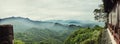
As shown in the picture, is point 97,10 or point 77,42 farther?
point 97,10

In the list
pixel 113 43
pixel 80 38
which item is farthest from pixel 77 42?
pixel 113 43

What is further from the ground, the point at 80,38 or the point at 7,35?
the point at 7,35

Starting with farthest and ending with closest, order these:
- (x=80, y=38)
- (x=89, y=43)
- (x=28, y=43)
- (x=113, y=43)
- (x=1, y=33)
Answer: (x=28, y=43), (x=80, y=38), (x=89, y=43), (x=113, y=43), (x=1, y=33)

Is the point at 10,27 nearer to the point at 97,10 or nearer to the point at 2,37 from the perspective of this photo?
the point at 2,37

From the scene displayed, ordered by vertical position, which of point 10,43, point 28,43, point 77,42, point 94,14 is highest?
point 10,43

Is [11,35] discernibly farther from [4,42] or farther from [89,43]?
[89,43]

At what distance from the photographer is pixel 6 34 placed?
7934 mm

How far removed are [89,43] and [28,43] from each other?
→ 124066 millimetres

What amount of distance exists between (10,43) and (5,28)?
382mm

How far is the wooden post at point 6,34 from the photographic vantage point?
7.91 m

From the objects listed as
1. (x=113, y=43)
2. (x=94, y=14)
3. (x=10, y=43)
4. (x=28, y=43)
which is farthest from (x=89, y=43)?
(x=28, y=43)

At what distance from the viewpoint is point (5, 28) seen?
8070 mm

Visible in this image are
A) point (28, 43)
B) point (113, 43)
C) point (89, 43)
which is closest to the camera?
point (113, 43)

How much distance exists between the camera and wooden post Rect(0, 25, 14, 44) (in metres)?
7.91
